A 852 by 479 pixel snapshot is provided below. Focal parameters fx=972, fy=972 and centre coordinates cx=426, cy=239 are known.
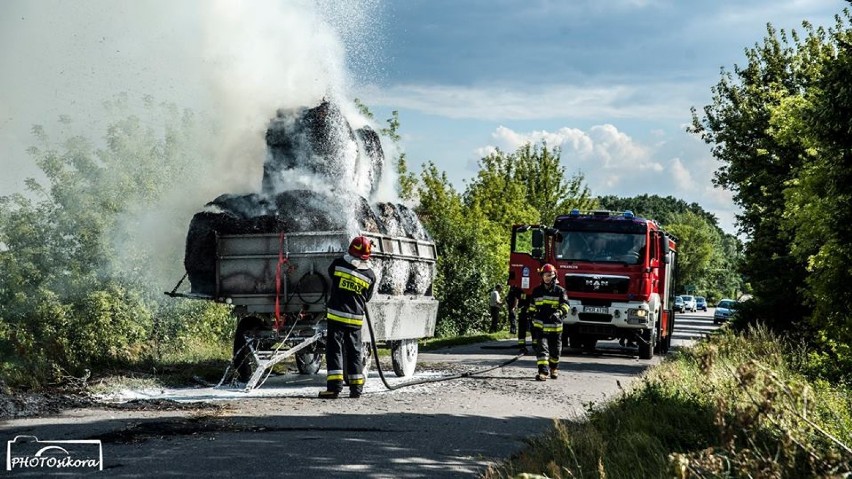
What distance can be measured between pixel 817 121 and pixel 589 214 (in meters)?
9.97

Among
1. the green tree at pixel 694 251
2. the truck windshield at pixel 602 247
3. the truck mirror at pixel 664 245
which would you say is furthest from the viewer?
the green tree at pixel 694 251

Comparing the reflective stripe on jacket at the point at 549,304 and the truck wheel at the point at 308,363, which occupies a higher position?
the reflective stripe on jacket at the point at 549,304

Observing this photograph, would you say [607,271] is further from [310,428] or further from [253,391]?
[310,428]

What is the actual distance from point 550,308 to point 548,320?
0.19 metres

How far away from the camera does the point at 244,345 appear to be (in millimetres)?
12891

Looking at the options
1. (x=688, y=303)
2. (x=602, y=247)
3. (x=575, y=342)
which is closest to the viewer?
(x=602, y=247)

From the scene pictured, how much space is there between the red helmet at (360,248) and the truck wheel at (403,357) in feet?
9.25

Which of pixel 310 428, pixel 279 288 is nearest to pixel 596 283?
pixel 279 288

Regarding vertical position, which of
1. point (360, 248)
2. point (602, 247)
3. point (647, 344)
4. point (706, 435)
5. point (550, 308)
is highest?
point (602, 247)

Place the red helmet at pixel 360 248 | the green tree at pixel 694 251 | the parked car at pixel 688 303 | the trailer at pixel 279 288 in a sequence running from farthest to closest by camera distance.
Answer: the green tree at pixel 694 251 < the parked car at pixel 688 303 < the trailer at pixel 279 288 < the red helmet at pixel 360 248

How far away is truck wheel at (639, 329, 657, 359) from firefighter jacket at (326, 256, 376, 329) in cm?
1049

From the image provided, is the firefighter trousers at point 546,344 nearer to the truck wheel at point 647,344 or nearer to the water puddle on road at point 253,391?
the water puddle on road at point 253,391

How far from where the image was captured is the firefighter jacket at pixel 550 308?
50.9 ft

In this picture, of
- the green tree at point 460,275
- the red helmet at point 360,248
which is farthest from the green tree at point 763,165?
the red helmet at point 360,248
